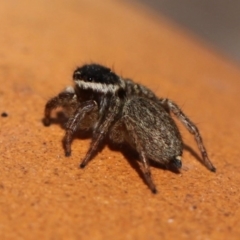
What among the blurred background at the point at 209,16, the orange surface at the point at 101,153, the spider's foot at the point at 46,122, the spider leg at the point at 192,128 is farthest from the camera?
the blurred background at the point at 209,16

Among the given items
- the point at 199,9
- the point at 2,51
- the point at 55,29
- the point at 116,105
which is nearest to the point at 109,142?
the point at 116,105

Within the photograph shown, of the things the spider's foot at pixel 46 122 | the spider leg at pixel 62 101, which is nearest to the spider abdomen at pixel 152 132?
the spider leg at pixel 62 101

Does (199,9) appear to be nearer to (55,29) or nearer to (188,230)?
(55,29)

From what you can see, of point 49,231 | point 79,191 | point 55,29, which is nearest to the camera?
point 49,231

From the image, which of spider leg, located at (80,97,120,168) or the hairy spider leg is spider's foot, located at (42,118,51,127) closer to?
the hairy spider leg

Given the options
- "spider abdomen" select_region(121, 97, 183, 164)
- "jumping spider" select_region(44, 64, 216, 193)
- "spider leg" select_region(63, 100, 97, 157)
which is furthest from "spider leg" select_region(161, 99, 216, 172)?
"spider leg" select_region(63, 100, 97, 157)

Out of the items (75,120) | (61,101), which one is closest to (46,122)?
(61,101)

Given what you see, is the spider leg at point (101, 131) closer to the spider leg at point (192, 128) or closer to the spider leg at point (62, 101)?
the spider leg at point (62, 101)
